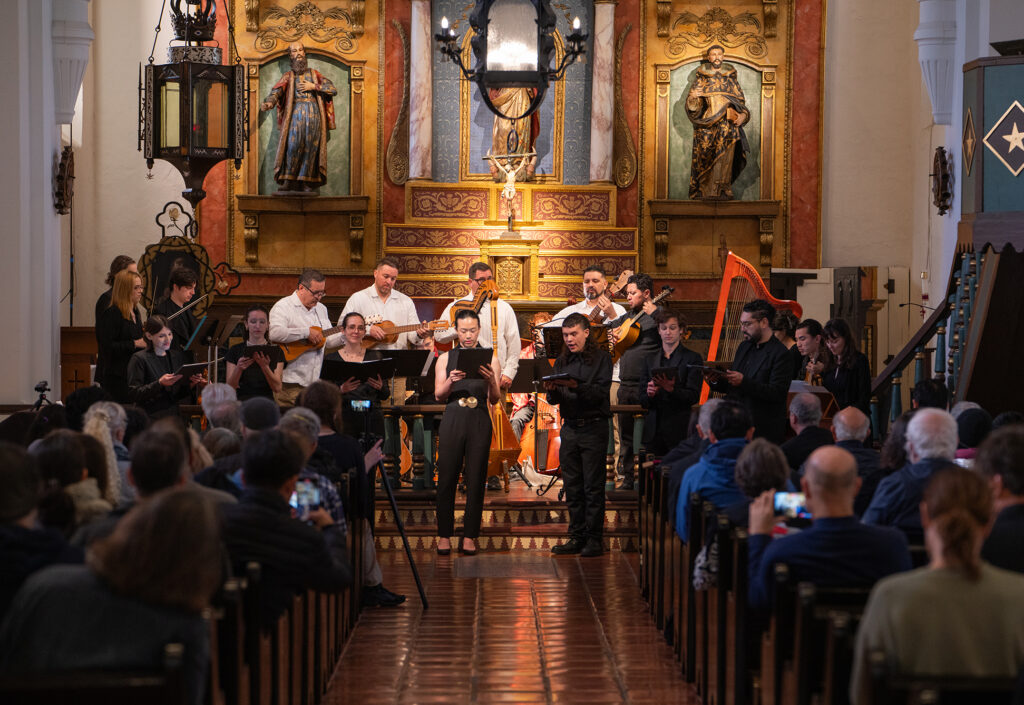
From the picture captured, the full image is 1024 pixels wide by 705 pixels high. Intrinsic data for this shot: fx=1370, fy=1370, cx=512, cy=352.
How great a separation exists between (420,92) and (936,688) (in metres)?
12.2

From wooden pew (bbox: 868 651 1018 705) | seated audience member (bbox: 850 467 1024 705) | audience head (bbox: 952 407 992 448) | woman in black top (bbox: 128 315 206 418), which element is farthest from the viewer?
woman in black top (bbox: 128 315 206 418)

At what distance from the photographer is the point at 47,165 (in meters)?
10.4

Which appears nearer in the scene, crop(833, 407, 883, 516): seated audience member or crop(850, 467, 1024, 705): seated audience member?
crop(850, 467, 1024, 705): seated audience member

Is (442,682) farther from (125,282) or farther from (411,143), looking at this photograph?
(411,143)

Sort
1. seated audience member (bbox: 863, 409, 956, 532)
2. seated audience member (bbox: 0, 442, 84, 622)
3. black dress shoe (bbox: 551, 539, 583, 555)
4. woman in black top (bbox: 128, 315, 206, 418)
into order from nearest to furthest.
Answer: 1. seated audience member (bbox: 0, 442, 84, 622)
2. seated audience member (bbox: 863, 409, 956, 532)
3. woman in black top (bbox: 128, 315, 206, 418)
4. black dress shoe (bbox: 551, 539, 583, 555)

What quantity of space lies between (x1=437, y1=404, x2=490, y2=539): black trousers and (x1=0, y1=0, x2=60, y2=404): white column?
339 cm

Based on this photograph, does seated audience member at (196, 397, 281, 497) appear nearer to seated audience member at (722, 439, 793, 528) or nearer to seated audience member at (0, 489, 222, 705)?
seated audience member at (0, 489, 222, 705)

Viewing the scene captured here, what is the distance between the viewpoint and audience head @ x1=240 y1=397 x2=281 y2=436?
601 cm

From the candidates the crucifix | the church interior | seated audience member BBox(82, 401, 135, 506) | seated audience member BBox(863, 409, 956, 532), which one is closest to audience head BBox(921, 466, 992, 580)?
seated audience member BBox(863, 409, 956, 532)

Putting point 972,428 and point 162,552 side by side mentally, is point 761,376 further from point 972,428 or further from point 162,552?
point 162,552

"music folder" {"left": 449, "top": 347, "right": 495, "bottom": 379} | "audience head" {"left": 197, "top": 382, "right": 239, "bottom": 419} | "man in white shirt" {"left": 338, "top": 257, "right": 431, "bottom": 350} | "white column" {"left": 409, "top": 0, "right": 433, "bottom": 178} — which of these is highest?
"white column" {"left": 409, "top": 0, "right": 433, "bottom": 178}

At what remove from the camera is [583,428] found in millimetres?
9078

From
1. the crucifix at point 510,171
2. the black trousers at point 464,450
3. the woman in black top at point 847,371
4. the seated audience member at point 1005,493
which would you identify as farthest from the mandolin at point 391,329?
the seated audience member at point 1005,493

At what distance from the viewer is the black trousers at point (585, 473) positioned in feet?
29.7
